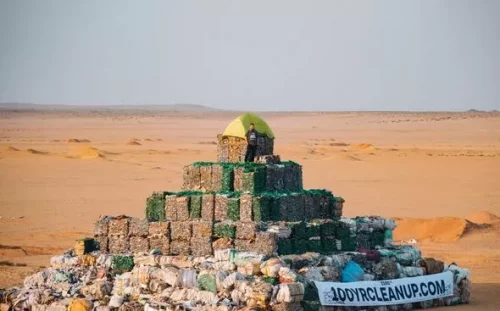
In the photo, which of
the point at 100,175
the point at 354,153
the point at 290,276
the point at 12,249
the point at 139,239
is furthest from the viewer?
the point at 354,153

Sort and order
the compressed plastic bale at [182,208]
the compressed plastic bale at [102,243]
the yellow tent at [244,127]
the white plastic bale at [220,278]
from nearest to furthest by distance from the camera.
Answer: the white plastic bale at [220,278], the compressed plastic bale at [182,208], the compressed plastic bale at [102,243], the yellow tent at [244,127]

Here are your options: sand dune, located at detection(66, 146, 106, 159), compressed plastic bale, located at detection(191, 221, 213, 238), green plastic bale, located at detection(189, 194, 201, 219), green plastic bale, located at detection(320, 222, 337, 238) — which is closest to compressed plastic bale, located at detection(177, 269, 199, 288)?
compressed plastic bale, located at detection(191, 221, 213, 238)

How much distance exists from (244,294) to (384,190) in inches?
1033

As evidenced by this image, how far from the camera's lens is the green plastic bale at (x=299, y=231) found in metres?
20.9

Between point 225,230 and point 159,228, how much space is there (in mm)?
1210

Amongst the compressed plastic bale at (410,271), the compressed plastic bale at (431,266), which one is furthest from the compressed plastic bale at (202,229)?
the compressed plastic bale at (431,266)

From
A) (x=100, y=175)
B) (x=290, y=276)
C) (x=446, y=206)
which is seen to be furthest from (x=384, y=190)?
(x=290, y=276)

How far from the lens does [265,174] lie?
22156 millimetres

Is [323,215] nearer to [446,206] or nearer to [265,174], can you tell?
[265,174]

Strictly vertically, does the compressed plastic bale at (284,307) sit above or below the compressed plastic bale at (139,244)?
below

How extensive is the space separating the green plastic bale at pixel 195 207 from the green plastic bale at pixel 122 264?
1.19 m

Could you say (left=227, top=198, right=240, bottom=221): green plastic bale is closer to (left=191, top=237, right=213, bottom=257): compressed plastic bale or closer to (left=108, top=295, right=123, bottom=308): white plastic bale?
(left=191, top=237, right=213, bottom=257): compressed plastic bale

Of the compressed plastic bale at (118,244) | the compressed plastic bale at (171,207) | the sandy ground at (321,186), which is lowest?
the sandy ground at (321,186)

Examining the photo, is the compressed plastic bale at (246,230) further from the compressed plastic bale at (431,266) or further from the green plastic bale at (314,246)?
the compressed plastic bale at (431,266)
